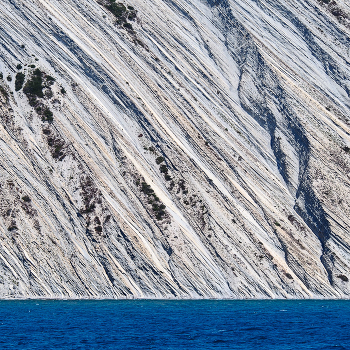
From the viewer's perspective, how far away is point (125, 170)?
54.6 metres

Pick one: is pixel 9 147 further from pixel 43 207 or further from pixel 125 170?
pixel 125 170

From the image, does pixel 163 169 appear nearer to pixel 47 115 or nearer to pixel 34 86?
pixel 47 115

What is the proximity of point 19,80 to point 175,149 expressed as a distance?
48.8ft

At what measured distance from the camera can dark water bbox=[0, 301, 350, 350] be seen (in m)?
31.2

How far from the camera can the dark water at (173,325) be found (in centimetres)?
3117

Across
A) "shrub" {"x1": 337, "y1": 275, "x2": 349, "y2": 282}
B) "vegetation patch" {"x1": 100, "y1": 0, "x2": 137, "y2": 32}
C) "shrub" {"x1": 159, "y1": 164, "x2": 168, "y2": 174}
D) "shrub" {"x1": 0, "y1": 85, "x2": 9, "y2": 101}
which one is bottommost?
"shrub" {"x1": 0, "y1": 85, "x2": 9, "y2": 101}

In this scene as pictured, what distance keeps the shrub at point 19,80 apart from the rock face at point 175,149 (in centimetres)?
9

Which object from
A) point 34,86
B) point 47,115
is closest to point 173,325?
point 47,115

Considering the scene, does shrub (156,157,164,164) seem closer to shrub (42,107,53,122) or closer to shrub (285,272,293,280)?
shrub (42,107,53,122)

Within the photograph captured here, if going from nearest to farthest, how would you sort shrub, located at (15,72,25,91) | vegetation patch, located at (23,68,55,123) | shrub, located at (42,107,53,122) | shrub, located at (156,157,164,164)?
shrub, located at (42,107,53,122) < vegetation patch, located at (23,68,55,123) < shrub, located at (156,157,164,164) < shrub, located at (15,72,25,91)

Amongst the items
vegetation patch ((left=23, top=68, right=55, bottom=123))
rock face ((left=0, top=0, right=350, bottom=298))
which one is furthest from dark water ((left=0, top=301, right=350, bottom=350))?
vegetation patch ((left=23, top=68, right=55, bottom=123))

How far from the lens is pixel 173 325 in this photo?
36625mm

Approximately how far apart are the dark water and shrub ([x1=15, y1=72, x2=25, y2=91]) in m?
20.3

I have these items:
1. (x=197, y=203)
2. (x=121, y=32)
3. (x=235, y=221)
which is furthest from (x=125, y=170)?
(x=121, y=32)
